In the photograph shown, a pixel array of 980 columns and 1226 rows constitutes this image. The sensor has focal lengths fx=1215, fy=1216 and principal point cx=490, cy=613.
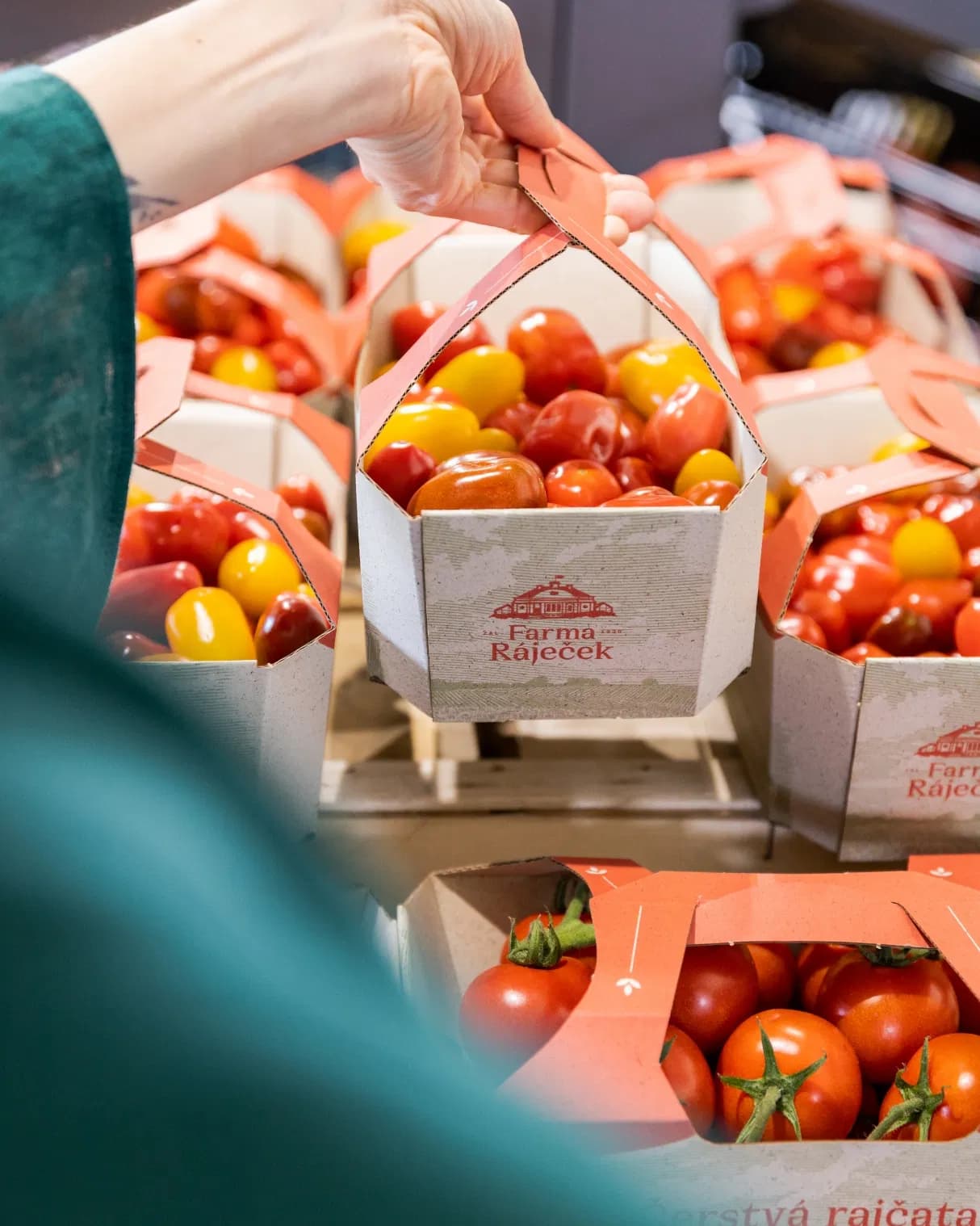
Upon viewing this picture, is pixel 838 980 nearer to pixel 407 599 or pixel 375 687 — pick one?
pixel 407 599

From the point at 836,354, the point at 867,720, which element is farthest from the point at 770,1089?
the point at 836,354

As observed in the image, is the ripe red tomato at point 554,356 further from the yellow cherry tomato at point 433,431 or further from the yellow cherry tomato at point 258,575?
the yellow cherry tomato at point 258,575

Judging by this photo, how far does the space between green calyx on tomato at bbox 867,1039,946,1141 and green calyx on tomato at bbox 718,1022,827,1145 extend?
5 centimetres

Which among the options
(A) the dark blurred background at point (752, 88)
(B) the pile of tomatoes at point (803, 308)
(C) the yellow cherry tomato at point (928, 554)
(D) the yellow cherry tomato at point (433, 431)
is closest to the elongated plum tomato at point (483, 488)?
(D) the yellow cherry tomato at point (433, 431)

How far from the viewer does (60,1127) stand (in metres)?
0.38

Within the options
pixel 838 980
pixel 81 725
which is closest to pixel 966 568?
pixel 838 980

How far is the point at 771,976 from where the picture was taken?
0.94 metres

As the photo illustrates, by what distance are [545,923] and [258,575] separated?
423mm

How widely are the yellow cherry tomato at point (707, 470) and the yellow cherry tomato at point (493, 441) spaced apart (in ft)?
0.53

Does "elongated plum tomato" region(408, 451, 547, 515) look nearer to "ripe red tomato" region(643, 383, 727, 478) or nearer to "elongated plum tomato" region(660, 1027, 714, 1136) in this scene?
"ripe red tomato" region(643, 383, 727, 478)

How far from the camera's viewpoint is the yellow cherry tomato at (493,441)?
1095 mm

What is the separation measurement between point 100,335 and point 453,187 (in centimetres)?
49

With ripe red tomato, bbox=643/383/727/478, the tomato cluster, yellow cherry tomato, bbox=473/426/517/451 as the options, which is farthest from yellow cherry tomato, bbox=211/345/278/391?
ripe red tomato, bbox=643/383/727/478

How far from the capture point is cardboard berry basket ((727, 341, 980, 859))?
96 cm
